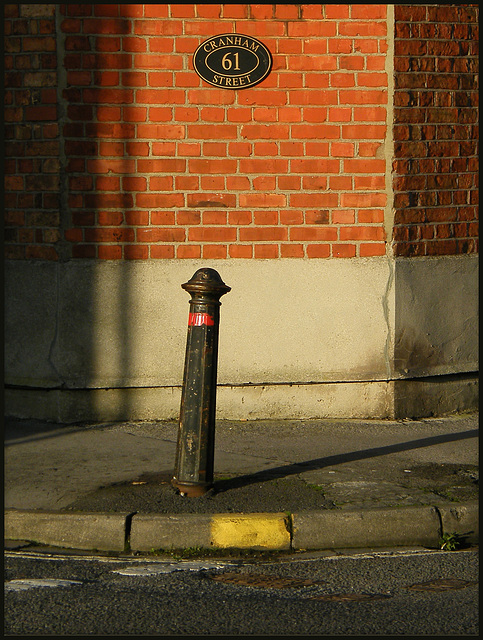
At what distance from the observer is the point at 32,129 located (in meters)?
7.10

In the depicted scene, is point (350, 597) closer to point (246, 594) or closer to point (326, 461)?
point (246, 594)

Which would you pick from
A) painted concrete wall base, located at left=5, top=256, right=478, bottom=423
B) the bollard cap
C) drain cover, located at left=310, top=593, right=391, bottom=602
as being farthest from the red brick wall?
drain cover, located at left=310, top=593, right=391, bottom=602

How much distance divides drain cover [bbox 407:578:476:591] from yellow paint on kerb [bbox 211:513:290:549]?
86 centimetres

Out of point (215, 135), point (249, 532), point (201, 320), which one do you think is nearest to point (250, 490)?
point (249, 532)

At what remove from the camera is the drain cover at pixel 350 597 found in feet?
13.1

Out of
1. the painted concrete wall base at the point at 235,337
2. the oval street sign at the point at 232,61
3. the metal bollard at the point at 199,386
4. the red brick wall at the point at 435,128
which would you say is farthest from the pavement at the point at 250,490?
the oval street sign at the point at 232,61

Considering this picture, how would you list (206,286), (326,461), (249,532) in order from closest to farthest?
(249,532), (206,286), (326,461)

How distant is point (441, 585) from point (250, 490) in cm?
147

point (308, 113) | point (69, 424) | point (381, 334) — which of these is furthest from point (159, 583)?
point (308, 113)

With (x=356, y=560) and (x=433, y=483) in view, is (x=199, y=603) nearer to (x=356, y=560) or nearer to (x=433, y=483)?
(x=356, y=560)

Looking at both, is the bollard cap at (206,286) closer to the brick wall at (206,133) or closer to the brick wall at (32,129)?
the brick wall at (206,133)

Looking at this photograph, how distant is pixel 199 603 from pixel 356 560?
1.03 m

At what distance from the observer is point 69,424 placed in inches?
283

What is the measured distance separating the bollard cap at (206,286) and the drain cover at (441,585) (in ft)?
6.09
